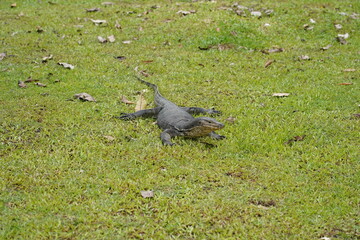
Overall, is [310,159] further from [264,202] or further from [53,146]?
[53,146]

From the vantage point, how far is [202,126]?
5.97m

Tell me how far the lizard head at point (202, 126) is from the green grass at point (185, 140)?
0.16 metres

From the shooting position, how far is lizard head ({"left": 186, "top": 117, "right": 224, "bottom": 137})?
5855 millimetres

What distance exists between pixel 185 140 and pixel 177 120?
364mm

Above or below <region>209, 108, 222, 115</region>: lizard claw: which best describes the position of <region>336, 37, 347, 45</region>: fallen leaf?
below

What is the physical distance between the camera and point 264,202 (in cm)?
471

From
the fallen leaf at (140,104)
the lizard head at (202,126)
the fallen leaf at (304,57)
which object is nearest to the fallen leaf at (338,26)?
the fallen leaf at (304,57)

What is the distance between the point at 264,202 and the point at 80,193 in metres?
2.08

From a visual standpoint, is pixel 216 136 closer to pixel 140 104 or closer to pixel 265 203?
pixel 265 203

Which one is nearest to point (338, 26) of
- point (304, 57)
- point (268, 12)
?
point (268, 12)

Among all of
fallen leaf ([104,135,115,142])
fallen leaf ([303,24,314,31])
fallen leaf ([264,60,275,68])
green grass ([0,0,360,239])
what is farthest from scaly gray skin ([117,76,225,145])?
fallen leaf ([303,24,314,31])

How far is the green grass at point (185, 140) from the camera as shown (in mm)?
4340

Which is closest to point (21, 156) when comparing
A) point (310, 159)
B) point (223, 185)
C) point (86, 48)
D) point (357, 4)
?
point (223, 185)

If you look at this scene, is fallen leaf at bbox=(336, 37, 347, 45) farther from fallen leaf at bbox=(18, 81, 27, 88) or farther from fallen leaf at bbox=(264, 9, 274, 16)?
fallen leaf at bbox=(18, 81, 27, 88)
